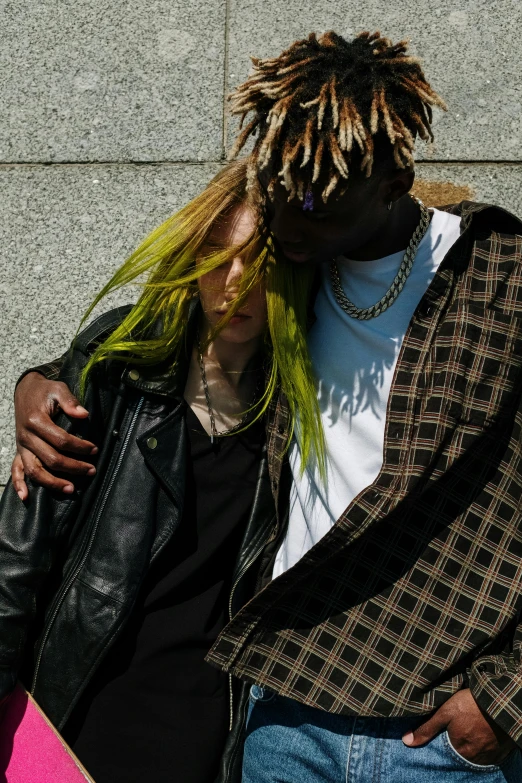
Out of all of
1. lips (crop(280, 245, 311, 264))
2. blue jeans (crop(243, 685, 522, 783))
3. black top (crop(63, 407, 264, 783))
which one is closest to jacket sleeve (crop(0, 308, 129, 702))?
black top (crop(63, 407, 264, 783))

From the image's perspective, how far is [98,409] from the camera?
2293 millimetres

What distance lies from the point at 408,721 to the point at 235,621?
0.52m

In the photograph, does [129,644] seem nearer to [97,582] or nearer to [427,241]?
A: [97,582]

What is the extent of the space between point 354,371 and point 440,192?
1.36 meters

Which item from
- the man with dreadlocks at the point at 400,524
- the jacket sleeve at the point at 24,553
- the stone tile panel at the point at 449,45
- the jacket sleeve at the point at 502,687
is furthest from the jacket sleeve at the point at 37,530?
the stone tile panel at the point at 449,45

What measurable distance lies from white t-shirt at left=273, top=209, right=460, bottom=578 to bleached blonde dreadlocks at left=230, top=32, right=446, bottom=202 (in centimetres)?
34

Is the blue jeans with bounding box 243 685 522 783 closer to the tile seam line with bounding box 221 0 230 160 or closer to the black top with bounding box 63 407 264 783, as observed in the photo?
the black top with bounding box 63 407 264 783

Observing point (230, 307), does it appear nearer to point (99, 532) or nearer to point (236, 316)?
point (236, 316)

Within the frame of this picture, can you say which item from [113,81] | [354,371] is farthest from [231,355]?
[113,81]

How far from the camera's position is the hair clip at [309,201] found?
1.77m

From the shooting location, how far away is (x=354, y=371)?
217 cm

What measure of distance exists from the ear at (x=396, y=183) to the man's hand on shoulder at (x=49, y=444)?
3.08 feet

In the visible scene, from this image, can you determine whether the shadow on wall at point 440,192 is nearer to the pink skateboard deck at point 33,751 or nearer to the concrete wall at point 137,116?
the concrete wall at point 137,116

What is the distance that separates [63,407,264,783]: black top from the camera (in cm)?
227
